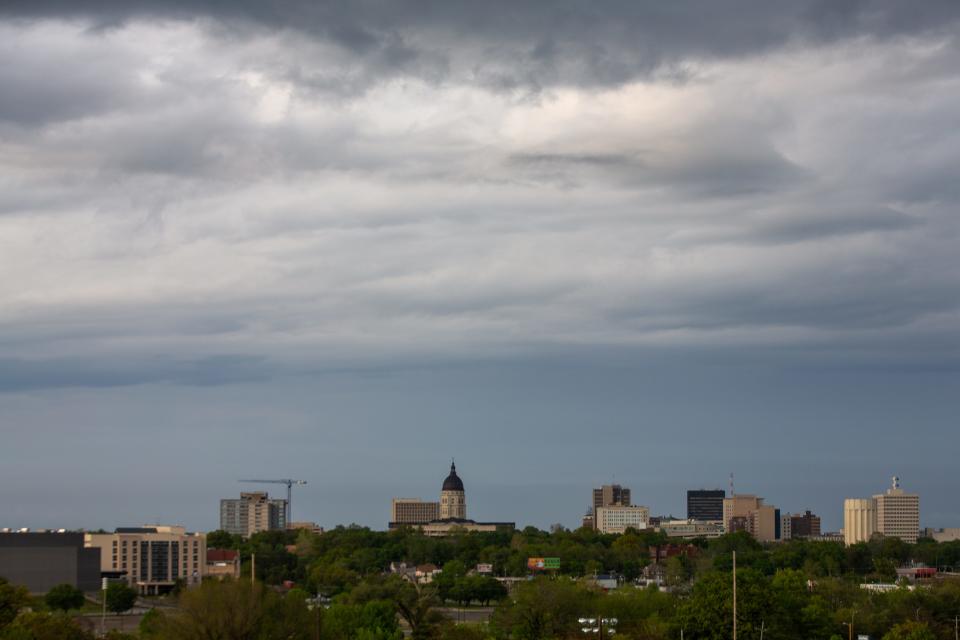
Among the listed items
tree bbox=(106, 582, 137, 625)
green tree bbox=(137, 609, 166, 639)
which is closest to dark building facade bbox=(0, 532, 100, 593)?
tree bbox=(106, 582, 137, 625)

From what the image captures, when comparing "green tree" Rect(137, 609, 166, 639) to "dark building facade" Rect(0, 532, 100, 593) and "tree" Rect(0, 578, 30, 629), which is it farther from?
"dark building facade" Rect(0, 532, 100, 593)

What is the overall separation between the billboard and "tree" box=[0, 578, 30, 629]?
96210mm

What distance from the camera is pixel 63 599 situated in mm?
115438

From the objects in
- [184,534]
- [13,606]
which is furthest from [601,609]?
[184,534]

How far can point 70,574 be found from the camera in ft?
463

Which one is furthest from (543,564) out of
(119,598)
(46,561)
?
(119,598)

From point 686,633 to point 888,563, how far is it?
101103 mm

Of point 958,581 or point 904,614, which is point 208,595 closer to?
point 904,614

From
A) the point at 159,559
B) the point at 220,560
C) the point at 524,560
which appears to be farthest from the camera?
the point at 524,560

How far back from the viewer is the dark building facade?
138625 millimetres

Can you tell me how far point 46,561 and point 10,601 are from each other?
63207 mm

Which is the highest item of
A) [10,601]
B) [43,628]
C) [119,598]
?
[10,601]

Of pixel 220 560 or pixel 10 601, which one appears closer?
pixel 10 601

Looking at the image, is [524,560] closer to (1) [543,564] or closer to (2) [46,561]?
(1) [543,564]
